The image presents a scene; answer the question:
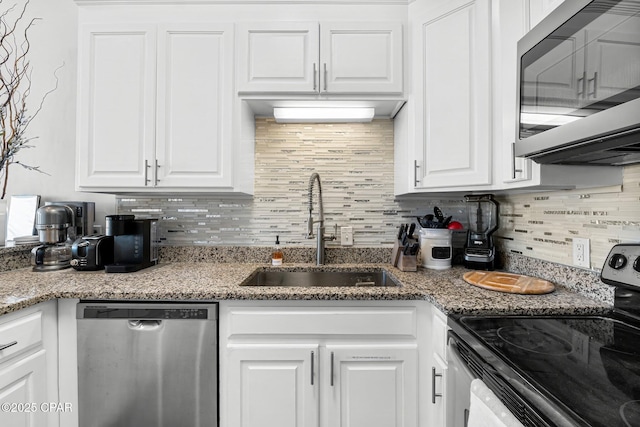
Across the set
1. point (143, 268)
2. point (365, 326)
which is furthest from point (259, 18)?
point (365, 326)

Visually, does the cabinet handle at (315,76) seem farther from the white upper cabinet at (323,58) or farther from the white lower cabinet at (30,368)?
the white lower cabinet at (30,368)

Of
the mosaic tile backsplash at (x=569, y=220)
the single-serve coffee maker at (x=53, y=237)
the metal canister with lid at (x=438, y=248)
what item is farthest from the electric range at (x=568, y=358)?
the single-serve coffee maker at (x=53, y=237)

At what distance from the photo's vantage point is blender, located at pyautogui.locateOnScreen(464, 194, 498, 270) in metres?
1.72

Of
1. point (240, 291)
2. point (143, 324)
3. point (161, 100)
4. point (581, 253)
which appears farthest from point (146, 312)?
point (581, 253)

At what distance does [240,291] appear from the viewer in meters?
1.33

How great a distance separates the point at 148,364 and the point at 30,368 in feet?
1.39

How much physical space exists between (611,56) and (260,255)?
1.75 metres

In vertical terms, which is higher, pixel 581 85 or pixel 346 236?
pixel 581 85

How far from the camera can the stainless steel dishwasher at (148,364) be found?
4.35ft

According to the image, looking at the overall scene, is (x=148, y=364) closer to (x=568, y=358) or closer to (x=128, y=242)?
(x=128, y=242)

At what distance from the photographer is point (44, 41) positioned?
1982 mm

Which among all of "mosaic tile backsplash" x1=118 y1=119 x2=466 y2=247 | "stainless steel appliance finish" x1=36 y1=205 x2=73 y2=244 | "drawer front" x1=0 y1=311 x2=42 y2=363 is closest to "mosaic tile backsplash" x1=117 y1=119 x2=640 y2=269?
"mosaic tile backsplash" x1=118 y1=119 x2=466 y2=247

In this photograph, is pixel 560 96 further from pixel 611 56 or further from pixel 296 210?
pixel 296 210

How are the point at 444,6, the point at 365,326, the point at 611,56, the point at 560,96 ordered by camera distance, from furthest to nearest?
the point at 444,6 → the point at 365,326 → the point at 560,96 → the point at 611,56
